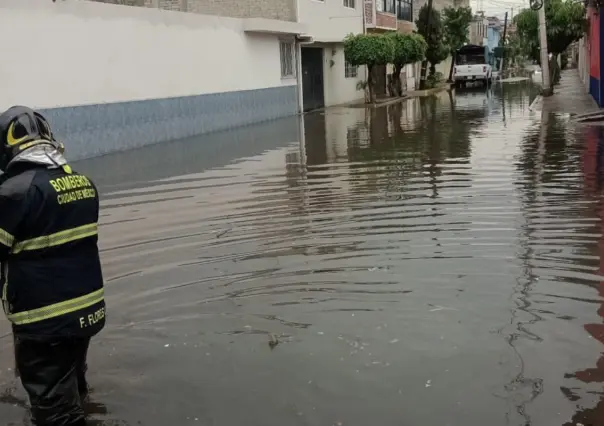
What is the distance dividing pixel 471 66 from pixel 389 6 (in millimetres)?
8003

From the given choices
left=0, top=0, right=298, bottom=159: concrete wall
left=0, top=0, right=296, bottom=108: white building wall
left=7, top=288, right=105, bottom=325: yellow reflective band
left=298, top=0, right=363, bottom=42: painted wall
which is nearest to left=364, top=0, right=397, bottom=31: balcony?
left=298, top=0, right=363, bottom=42: painted wall

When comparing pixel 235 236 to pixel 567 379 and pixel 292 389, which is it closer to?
pixel 292 389

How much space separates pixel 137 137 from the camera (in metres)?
17.9

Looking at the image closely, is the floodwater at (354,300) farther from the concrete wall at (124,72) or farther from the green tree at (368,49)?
the green tree at (368,49)

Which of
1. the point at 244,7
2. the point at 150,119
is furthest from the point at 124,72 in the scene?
the point at 244,7

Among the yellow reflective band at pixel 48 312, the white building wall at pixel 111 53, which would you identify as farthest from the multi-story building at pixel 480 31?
the yellow reflective band at pixel 48 312

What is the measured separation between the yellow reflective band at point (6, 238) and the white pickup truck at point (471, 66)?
45.1 m

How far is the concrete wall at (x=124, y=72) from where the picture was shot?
1472 centimetres

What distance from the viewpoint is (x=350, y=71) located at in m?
36.3

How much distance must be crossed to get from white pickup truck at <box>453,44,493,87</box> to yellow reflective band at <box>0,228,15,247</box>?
45106 mm

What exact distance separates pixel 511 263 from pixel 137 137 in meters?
13.1

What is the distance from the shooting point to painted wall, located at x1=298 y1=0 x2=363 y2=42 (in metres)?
29.2

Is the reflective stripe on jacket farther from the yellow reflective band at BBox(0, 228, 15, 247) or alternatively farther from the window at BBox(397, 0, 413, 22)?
the window at BBox(397, 0, 413, 22)

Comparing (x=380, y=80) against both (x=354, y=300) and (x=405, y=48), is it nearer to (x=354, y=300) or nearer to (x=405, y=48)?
(x=405, y=48)
